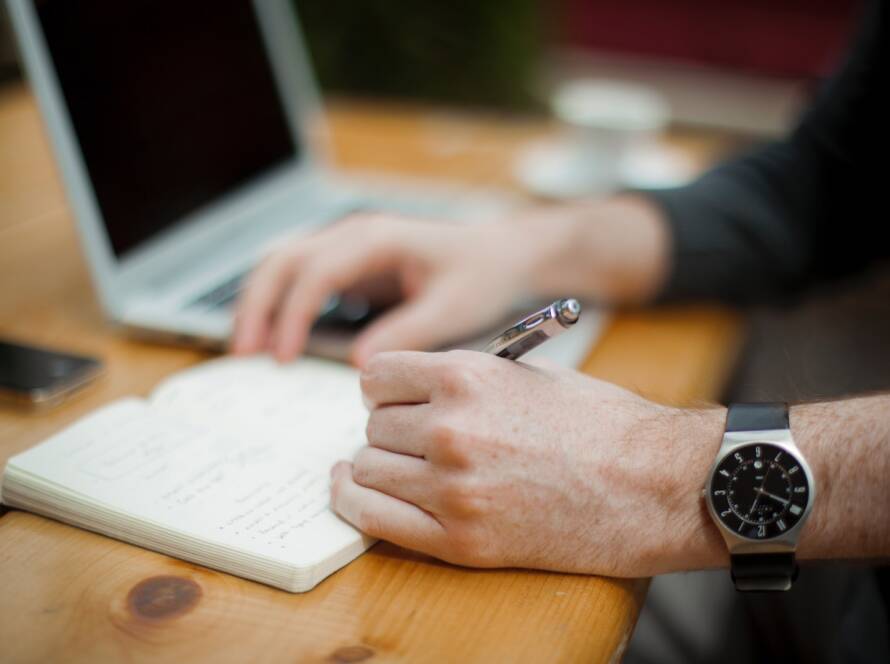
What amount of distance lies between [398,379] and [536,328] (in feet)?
0.32

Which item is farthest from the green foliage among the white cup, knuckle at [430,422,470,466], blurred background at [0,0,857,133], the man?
knuckle at [430,422,470,466]

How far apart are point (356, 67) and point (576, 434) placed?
84.8 inches

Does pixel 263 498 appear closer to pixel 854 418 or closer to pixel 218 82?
pixel 854 418

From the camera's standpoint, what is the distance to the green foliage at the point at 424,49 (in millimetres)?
2469

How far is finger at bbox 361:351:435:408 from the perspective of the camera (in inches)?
22.5

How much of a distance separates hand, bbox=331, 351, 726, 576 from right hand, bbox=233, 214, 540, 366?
0.63 feet

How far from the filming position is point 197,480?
1.91 ft

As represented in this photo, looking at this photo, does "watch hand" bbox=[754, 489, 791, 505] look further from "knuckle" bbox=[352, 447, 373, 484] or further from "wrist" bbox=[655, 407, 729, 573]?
"knuckle" bbox=[352, 447, 373, 484]

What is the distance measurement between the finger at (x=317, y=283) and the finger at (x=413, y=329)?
0.15 ft

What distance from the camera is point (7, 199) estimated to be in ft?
3.68

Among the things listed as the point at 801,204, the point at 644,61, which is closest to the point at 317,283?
the point at 801,204

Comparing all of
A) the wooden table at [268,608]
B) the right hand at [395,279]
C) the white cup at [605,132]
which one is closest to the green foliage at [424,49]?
the white cup at [605,132]

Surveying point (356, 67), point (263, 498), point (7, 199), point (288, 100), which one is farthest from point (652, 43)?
point (263, 498)

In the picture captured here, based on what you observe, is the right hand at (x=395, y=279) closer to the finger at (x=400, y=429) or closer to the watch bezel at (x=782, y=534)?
the finger at (x=400, y=429)
